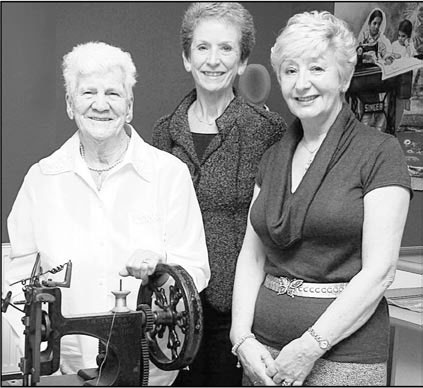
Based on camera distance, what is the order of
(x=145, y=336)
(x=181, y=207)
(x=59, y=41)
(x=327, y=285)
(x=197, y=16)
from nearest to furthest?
(x=145, y=336) → (x=327, y=285) → (x=181, y=207) → (x=197, y=16) → (x=59, y=41)

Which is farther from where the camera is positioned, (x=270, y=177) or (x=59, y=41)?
(x=59, y=41)

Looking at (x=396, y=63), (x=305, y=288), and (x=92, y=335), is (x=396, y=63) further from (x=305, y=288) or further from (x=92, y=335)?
(x=92, y=335)

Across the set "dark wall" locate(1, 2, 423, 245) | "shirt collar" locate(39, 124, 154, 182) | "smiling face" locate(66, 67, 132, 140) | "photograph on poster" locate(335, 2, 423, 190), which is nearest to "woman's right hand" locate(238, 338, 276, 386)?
"shirt collar" locate(39, 124, 154, 182)

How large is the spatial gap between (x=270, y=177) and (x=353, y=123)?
0.22 m

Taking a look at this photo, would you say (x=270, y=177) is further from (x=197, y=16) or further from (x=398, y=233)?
(x=197, y=16)

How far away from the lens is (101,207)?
1616 mm

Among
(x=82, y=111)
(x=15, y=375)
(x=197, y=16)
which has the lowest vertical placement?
(x=15, y=375)

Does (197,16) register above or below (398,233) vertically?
above

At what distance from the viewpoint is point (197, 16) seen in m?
1.87

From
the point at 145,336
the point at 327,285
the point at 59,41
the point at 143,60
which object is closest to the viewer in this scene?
the point at 145,336

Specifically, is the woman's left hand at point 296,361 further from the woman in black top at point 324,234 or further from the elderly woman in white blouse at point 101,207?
the elderly woman in white blouse at point 101,207

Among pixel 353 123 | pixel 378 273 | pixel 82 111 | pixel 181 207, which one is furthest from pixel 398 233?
pixel 82 111

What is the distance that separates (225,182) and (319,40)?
463 mm

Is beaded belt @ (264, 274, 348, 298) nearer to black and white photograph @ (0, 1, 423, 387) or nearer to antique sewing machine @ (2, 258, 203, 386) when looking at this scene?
black and white photograph @ (0, 1, 423, 387)
